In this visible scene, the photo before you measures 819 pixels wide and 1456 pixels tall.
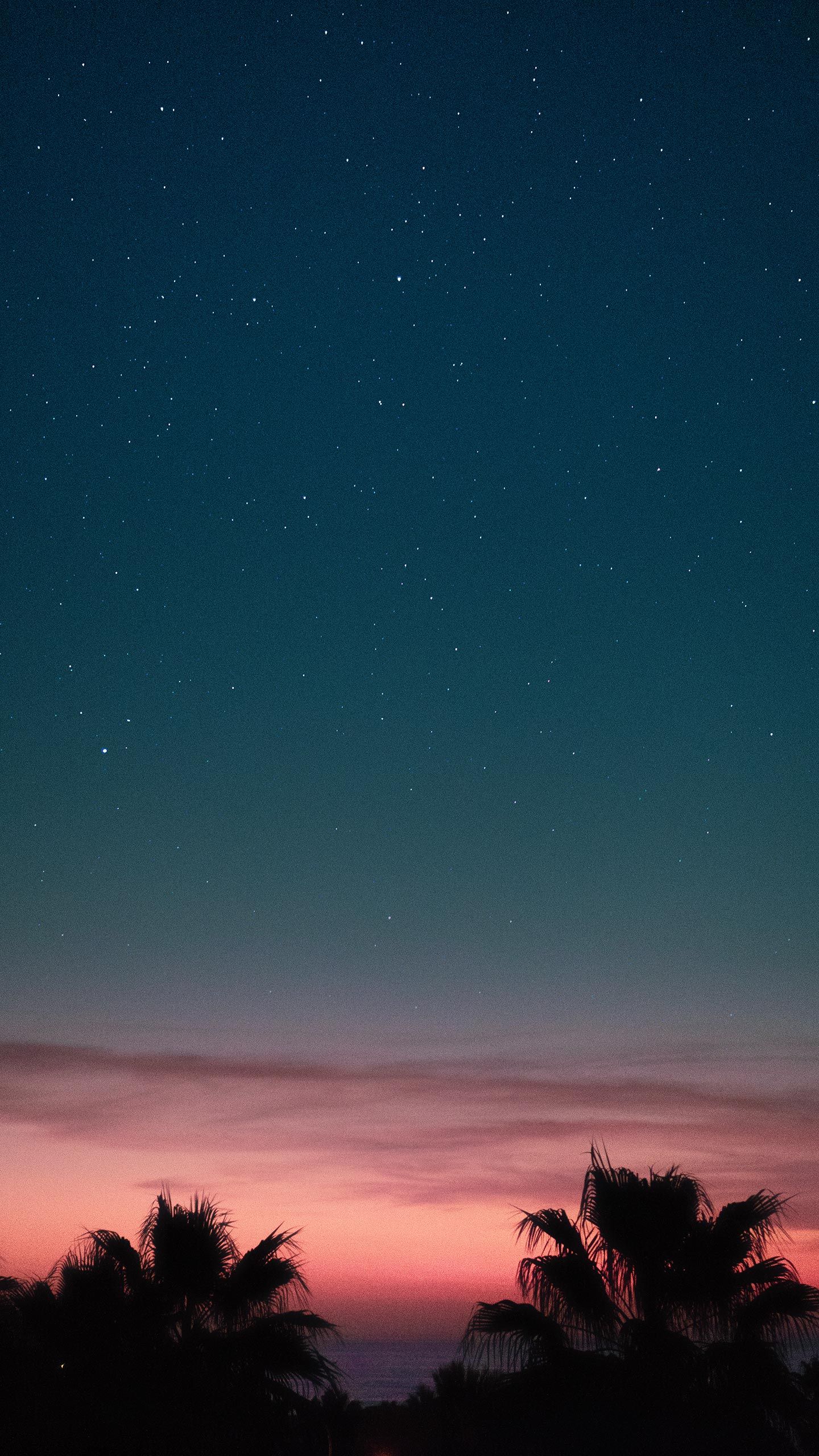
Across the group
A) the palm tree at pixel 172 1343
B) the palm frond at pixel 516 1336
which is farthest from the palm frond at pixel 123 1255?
the palm frond at pixel 516 1336

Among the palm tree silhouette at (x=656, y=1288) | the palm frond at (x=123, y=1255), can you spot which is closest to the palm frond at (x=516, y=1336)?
the palm tree silhouette at (x=656, y=1288)

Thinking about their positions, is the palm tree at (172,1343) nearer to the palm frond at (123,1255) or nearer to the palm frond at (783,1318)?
the palm frond at (123,1255)

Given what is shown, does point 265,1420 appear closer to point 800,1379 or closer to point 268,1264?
point 268,1264

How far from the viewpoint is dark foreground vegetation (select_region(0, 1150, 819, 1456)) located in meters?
12.0

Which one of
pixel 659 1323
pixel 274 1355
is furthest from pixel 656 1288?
pixel 274 1355

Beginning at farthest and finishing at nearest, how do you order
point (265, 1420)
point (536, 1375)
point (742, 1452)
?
point (265, 1420)
point (536, 1375)
point (742, 1452)

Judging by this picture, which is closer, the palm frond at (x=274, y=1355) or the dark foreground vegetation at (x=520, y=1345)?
the dark foreground vegetation at (x=520, y=1345)

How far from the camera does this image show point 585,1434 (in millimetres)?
11930

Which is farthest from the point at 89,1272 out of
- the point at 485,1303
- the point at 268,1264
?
the point at 485,1303

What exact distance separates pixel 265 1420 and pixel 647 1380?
441 centimetres

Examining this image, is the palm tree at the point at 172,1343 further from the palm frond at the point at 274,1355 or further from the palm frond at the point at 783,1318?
the palm frond at the point at 783,1318

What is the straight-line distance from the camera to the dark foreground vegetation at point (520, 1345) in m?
12.0

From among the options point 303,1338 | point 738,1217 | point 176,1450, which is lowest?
point 176,1450

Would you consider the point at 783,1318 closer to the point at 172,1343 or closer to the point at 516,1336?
the point at 516,1336
